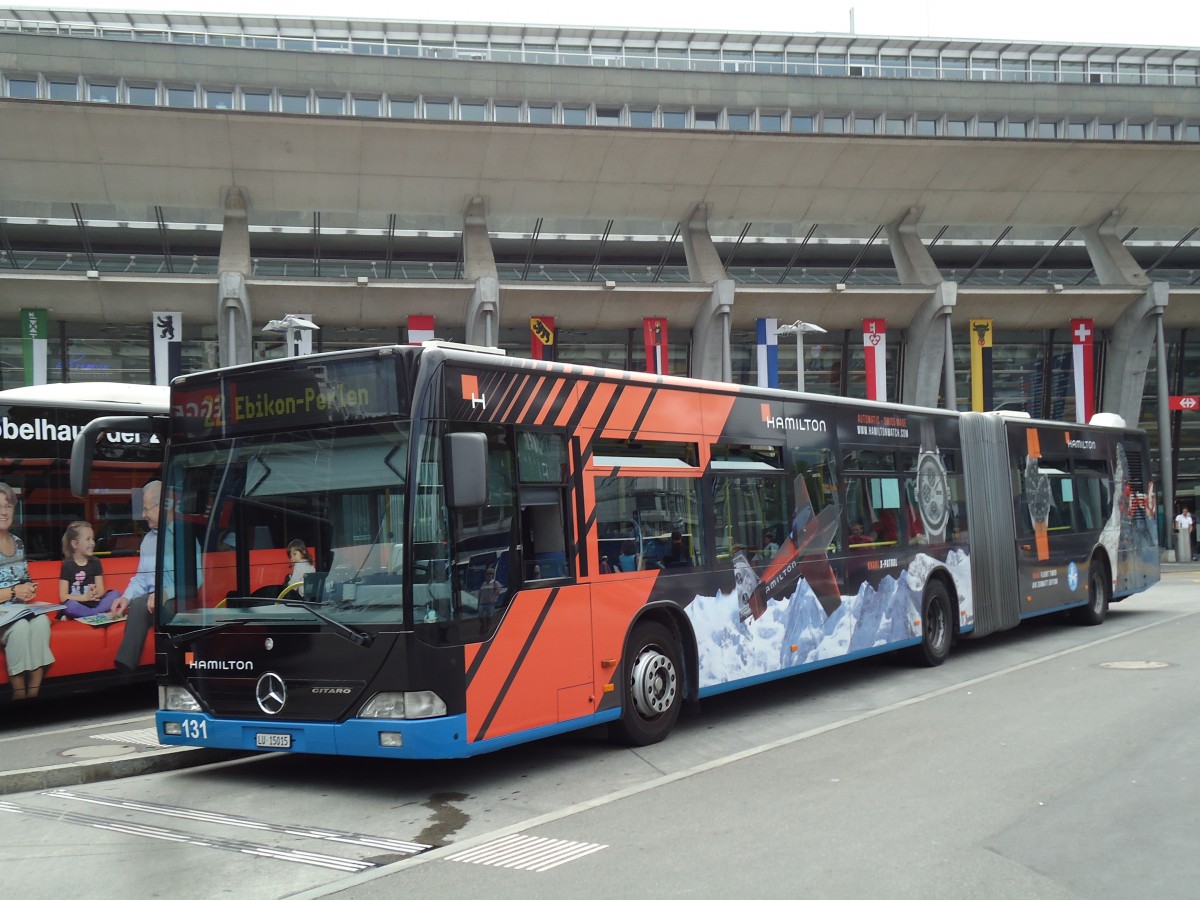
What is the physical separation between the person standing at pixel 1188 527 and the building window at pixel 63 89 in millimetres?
34974

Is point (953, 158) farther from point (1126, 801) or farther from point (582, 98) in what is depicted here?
point (1126, 801)

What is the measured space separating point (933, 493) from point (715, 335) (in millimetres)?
17152

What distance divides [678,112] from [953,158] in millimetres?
8417

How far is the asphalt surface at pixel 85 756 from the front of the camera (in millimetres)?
8156

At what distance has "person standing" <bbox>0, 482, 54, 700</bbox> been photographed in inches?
403

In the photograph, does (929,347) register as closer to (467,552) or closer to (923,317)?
(923,317)

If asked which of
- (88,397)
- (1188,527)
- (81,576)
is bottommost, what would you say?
(1188,527)

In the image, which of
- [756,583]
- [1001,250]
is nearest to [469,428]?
[756,583]

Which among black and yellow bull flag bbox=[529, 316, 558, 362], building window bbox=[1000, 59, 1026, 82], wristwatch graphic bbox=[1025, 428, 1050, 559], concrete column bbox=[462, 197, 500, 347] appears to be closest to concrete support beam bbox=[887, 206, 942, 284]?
black and yellow bull flag bbox=[529, 316, 558, 362]

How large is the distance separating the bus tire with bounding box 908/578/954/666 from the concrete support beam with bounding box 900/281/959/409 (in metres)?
19.5

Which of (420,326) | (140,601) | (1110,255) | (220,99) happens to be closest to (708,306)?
(420,326)

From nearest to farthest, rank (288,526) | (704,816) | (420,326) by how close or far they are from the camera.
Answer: (704,816) < (288,526) < (420,326)

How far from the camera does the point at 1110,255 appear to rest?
35750mm

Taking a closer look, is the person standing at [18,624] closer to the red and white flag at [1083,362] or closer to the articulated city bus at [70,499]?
the articulated city bus at [70,499]
